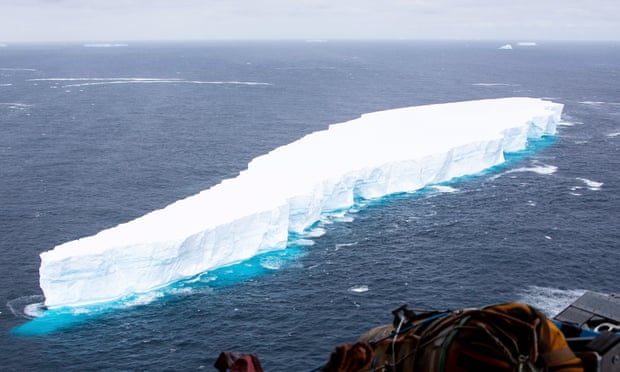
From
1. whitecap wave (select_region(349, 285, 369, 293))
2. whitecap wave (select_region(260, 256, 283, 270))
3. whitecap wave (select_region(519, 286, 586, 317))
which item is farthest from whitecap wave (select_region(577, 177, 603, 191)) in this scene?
whitecap wave (select_region(260, 256, 283, 270))

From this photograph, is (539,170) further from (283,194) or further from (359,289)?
(359,289)

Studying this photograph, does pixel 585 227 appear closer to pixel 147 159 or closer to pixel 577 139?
pixel 577 139

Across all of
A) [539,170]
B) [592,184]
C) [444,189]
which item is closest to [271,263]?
[444,189]

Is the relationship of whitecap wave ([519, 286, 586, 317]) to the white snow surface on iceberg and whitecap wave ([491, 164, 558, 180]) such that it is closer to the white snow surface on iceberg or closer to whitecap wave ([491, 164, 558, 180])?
the white snow surface on iceberg

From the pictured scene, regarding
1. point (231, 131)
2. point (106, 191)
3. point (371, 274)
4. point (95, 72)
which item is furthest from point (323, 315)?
point (95, 72)

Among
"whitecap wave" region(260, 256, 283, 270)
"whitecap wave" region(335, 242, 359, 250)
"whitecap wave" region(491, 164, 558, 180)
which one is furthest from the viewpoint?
"whitecap wave" region(491, 164, 558, 180)

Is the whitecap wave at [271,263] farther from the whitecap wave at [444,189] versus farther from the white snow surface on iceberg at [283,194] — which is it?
the whitecap wave at [444,189]

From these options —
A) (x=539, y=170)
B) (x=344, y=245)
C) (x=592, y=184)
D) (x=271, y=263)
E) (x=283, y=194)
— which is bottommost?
(x=271, y=263)
